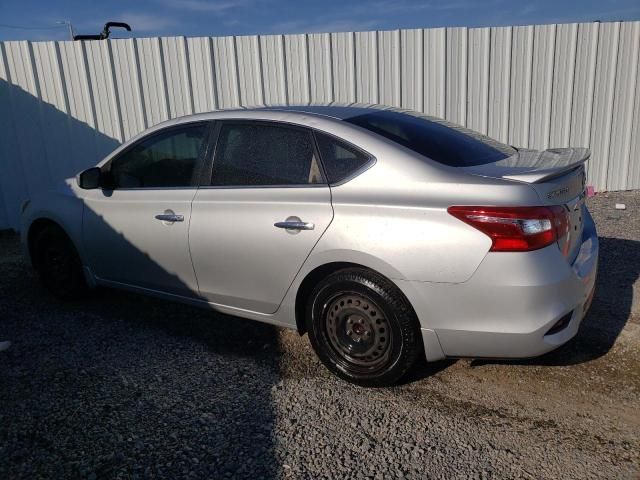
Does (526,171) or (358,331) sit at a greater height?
(526,171)

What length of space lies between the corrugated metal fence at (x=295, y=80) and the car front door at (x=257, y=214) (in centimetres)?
420

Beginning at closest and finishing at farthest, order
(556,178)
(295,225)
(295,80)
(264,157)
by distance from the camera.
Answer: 1. (556,178)
2. (295,225)
3. (264,157)
4. (295,80)

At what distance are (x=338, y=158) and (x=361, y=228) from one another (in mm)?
487

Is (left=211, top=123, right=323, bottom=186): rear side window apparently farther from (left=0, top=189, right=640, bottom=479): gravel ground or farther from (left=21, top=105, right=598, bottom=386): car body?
(left=0, top=189, right=640, bottom=479): gravel ground

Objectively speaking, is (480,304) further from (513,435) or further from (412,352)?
(513,435)

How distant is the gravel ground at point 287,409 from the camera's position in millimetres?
2510

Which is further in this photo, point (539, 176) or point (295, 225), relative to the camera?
point (295, 225)

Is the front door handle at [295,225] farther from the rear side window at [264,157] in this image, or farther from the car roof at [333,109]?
the car roof at [333,109]

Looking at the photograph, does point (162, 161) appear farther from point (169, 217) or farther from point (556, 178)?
point (556, 178)

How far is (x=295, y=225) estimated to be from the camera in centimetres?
309

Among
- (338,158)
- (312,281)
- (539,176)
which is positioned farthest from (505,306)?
(338,158)

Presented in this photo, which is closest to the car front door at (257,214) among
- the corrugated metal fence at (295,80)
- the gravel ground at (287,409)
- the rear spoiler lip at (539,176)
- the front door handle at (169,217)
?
the front door handle at (169,217)

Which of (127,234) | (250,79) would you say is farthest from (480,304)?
(250,79)

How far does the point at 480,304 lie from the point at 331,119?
1411 mm
